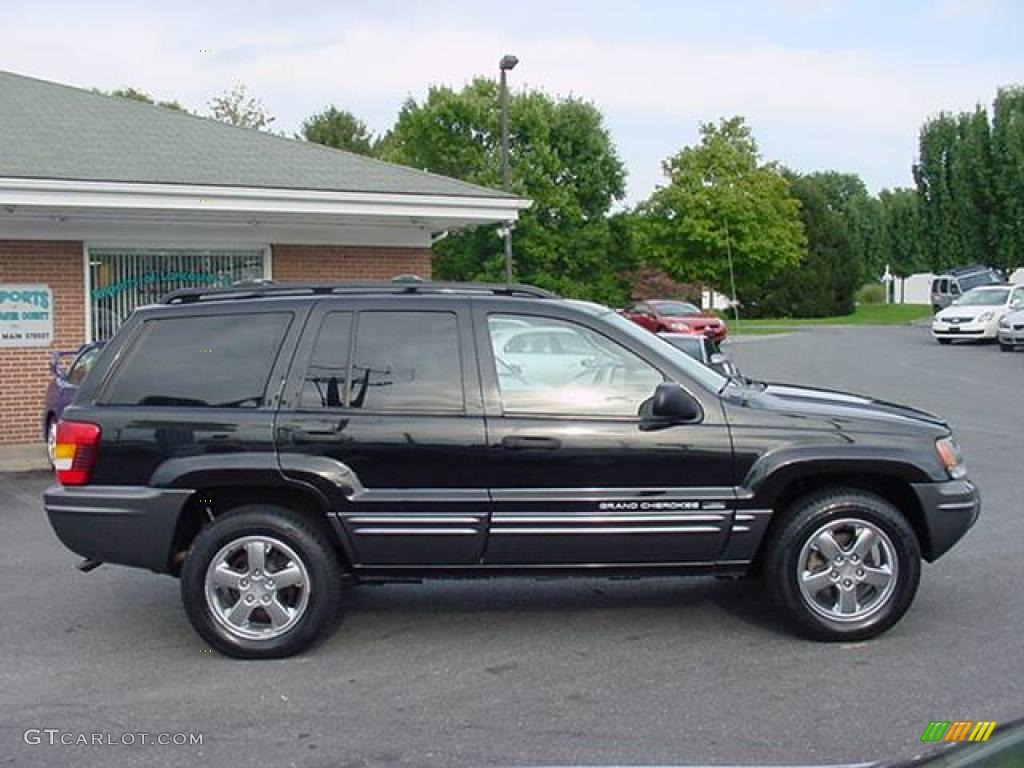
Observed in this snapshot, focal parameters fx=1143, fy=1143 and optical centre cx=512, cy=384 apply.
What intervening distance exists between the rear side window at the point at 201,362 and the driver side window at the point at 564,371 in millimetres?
1157

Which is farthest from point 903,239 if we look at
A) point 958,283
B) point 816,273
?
point 958,283

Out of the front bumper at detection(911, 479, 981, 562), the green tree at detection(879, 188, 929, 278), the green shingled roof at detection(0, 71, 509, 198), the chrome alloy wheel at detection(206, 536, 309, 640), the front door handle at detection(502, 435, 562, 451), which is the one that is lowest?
the chrome alloy wheel at detection(206, 536, 309, 640)

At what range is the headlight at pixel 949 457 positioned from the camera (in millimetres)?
5836

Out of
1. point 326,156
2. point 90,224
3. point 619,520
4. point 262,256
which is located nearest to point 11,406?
point 90,224

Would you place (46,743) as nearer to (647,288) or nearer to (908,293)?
(647,288)

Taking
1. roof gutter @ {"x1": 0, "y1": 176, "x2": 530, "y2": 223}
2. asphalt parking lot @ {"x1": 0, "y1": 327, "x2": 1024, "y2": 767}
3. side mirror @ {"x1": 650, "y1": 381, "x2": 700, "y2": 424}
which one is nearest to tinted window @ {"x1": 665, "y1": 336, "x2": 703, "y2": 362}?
roof gutter @ {"x1": 0, "y1": 176, "x2": 530, "y2": 223}

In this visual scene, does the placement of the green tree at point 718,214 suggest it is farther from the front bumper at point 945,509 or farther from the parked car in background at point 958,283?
the front bumper at point 945,509

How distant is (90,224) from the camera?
1384 cm

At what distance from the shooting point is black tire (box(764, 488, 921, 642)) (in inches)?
Answer: 225

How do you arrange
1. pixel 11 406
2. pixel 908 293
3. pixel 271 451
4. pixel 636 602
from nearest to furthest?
pixel 271 451 < pixel 636 602 < pixel 11 406 < pixel 908 293

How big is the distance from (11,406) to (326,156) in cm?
541

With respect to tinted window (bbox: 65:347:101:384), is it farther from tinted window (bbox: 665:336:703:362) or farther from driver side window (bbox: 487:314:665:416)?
driver side window (bbox: 487:314:665:416)

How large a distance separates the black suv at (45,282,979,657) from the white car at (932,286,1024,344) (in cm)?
2719

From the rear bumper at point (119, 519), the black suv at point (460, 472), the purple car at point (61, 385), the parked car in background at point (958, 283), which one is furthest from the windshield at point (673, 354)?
the parked car in background at point (958, 283)
